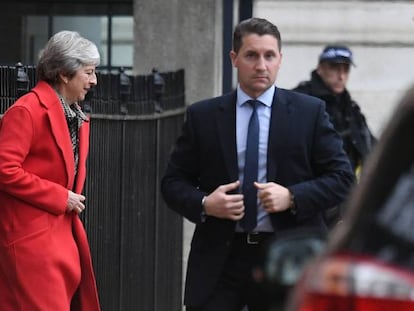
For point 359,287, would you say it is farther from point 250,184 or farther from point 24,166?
point 24,166

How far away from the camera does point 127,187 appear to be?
340 inches

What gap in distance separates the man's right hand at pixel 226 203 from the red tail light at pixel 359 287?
7.98 ft

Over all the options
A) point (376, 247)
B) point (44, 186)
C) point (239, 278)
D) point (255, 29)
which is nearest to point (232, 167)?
point (239, 278)

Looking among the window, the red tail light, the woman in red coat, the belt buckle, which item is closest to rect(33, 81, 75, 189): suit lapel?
the woman in red coat

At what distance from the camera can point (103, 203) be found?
840 centimetres

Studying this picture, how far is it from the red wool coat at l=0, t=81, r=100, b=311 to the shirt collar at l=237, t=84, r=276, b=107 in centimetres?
93

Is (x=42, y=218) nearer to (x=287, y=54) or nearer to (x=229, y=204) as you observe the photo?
(x=229, y=204)

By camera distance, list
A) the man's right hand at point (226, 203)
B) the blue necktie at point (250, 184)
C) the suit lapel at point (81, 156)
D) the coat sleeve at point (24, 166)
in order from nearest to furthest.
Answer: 1. the man's right hand at point (226, 203)
2. the blue necktie at point (250, 184)
3. the coat sleeve at point (24, 166)
4. the suit lapel at point (81, 156)

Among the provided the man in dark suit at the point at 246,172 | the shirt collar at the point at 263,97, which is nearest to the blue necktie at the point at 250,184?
the man in dark suit at the point at 246,172

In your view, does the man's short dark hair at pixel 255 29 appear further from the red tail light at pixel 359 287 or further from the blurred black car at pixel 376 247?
the red tail light at pixel 359 287

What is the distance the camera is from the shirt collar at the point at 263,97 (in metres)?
6.76

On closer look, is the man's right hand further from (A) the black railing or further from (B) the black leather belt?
(A) the black railing

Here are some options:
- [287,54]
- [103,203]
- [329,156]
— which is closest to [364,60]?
[287,54]

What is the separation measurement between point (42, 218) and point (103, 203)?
1.27 metres
